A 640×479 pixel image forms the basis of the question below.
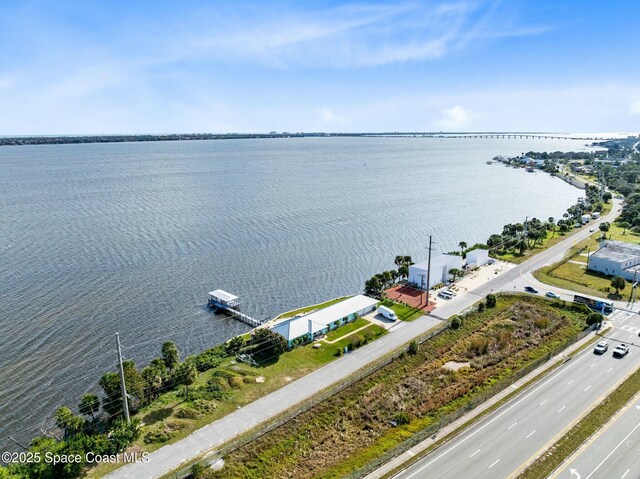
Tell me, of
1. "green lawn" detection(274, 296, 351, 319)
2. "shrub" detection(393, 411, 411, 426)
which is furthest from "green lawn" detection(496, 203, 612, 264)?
"shrub" detection(393, 411, 411, 426)

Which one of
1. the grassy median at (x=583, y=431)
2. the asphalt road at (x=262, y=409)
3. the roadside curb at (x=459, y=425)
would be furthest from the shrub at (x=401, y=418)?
the grassy median at (x=583, y=431)

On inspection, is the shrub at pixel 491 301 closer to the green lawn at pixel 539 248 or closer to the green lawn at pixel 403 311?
the green lawn at pixel 403 311

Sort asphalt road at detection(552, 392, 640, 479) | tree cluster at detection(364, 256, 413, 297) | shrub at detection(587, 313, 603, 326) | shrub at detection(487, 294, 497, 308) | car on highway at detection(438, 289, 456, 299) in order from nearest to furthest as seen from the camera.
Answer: asphalt road at detection(552, 392, 640, 479), shrub at detection(587, 313, 603, 326), shrub at detection(487, 294, 497, 308), car on highway at detection(438, 289, 456, 299), tree cluster at detection(364, 256, 413, 297)

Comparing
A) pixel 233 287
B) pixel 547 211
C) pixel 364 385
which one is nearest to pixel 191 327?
pixel 233 287

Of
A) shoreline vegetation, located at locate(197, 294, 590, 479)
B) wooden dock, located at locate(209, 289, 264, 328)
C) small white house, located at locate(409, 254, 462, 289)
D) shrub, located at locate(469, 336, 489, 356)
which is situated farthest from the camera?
small white house, located at locate(409, 254, 462, 289)

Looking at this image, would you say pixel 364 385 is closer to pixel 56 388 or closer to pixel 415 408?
pixel 415 408

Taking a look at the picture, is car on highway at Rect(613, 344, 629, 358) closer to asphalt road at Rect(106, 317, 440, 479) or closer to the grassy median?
the grassy median

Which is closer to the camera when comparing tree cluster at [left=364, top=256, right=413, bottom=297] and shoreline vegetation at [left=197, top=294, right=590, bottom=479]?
shoreline vegetation at [left=197, top=294, right=590, bottom=479]

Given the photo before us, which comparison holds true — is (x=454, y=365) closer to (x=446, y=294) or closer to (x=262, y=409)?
(x=446, y=294)

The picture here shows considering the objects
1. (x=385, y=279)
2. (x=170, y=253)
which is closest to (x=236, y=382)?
(x=385, y=279)

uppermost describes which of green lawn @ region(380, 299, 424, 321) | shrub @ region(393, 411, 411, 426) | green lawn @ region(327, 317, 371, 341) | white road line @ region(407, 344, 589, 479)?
green lawn @ region(380, 299, 424, 321)

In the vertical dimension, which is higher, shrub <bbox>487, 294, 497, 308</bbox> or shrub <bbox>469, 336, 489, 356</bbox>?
shrub <bbox>487, 294, 497, 308</bbox>
